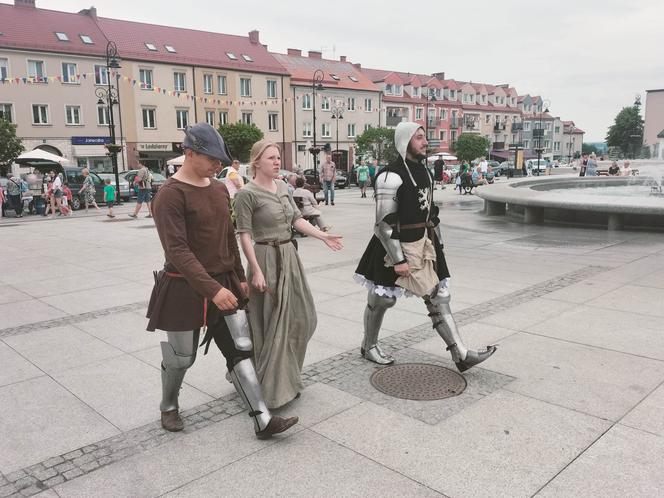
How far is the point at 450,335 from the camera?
4.33 m

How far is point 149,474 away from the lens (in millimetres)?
3068

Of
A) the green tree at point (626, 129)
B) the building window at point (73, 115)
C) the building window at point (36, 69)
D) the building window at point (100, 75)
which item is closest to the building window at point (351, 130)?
the building window at point (100, 75)

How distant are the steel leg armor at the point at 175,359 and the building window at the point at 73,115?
140ft

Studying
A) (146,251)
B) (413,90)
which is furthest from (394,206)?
(413,90)

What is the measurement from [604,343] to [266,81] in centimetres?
4969

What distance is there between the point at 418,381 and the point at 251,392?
4.65 feet

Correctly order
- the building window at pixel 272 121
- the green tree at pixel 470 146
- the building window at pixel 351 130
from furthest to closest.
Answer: the green tree at pixel 470 146
the building window at pixel 351 130
the building window at pixel 272 121

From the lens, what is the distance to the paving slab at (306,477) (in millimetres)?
2867

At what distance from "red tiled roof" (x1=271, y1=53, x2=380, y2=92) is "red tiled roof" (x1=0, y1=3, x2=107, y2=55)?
676 inches

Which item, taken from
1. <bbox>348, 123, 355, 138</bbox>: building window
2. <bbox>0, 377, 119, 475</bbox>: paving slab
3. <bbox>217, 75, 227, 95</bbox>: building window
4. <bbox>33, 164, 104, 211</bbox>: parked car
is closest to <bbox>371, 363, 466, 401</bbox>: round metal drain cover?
<bbox>0, 377, 119, 475</bbox>: paving slab

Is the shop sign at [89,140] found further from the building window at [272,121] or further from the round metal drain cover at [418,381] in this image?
the round metal drain cover at [418,381]

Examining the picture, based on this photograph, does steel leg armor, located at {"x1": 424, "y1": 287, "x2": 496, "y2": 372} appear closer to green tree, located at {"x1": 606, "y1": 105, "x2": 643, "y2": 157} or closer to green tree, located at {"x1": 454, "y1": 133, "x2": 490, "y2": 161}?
green tree, located at {"x1": 454, "y1": 133, "x2": 490, "y2": 161}

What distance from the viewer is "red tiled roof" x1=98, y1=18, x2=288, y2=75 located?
44700mm

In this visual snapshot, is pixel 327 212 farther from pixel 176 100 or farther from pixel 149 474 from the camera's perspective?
pixel 176 100
